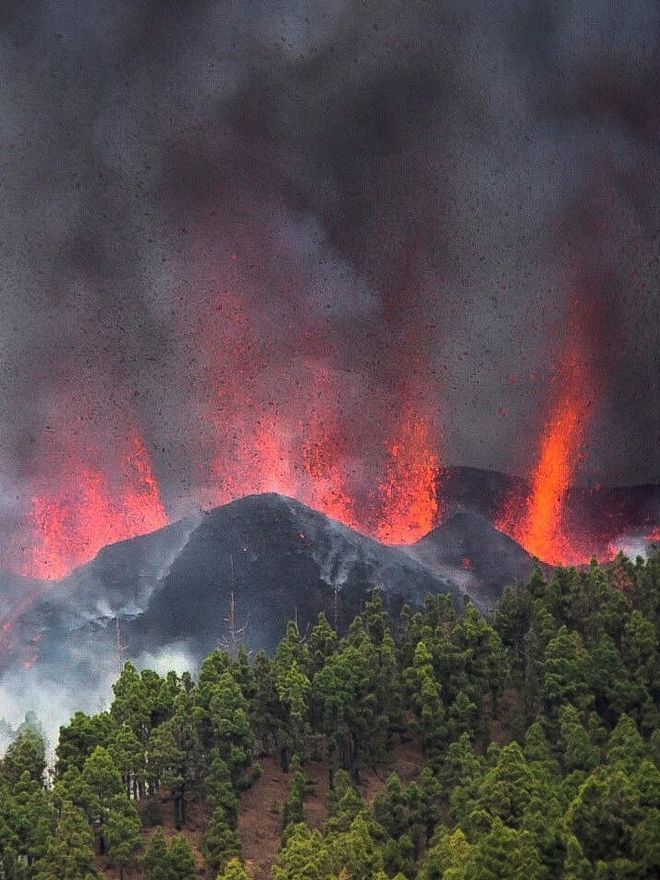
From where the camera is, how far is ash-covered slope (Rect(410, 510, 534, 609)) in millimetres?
88750

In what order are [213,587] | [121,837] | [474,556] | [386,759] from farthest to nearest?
[474,556]
[213,587]
[386,759]
[121,837]

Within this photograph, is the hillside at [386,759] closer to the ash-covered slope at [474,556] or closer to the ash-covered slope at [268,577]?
the ash-covered slope at [268,577]

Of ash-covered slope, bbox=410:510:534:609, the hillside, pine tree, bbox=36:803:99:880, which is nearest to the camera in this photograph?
the hillside

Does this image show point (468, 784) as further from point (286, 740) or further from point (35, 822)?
point (35, 822)

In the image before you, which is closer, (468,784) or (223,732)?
(468,784)

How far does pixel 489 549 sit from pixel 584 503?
24987 mm

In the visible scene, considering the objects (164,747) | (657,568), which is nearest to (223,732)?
(164,747)

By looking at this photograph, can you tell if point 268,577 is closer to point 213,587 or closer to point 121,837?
point 213,587

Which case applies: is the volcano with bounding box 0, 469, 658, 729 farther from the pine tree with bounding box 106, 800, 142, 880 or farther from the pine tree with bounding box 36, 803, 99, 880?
the pine tree with bounding box 36, 803, 99, 880

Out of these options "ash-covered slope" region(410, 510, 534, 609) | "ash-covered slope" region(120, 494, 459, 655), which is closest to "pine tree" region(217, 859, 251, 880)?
"ash-covered slope" region(120, 494, 459, 655)

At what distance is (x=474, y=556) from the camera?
9244 centimetres

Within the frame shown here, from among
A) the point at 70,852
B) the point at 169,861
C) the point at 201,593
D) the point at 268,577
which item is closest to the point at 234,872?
the point at 169,861

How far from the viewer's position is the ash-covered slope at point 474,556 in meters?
88.8

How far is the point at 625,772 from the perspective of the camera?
41156 mm
